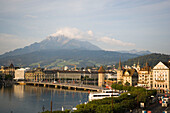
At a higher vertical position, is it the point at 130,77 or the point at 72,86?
the point at 130,77

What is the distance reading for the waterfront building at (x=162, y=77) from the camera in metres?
92.1

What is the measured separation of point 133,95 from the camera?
65625 mm

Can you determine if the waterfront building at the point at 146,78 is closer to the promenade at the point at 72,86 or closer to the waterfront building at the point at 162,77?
the waterfront building at the point at 162,77

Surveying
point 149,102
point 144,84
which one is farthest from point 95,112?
point 144,84

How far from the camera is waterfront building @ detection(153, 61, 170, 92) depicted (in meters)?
92.1

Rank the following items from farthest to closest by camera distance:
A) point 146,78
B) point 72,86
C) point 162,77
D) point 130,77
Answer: point 72,86 → point 130,77 → point 146,78 → point 162,77

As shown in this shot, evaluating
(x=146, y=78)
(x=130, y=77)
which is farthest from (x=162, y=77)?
(x=130, y=77)

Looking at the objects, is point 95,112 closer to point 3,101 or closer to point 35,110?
point 35,110

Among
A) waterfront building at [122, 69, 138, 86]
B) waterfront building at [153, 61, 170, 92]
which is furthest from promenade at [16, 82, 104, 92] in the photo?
waterfront building at [153, 61, 170, 92]

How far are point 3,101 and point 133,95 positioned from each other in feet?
121

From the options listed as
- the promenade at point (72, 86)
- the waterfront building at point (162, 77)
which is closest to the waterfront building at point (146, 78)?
the waterfront building at point (162, 77)

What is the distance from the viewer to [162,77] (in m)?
93.7

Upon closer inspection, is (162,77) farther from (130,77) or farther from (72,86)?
(72,86)

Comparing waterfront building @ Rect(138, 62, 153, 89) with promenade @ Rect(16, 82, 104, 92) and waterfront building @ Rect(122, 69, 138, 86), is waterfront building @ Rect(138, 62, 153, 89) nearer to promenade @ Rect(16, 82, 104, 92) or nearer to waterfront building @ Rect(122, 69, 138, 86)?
waterfront building @ Rect(122, 69, 138, 86)
